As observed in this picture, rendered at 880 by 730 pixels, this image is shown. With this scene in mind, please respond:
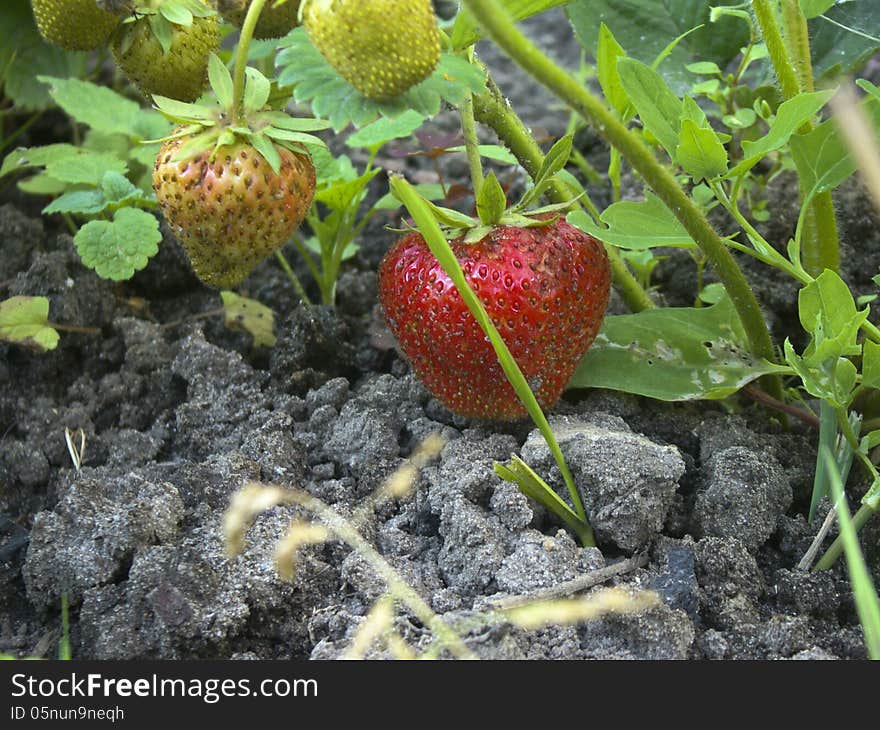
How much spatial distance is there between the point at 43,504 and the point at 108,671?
447 mm

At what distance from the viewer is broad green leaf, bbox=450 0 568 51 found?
0.98 m

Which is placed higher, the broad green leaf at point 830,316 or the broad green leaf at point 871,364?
the broad green leaf at point 830,316

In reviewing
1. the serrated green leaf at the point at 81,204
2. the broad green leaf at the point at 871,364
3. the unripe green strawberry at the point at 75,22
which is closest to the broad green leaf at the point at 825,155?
the broad green leaf at the point at 871,364

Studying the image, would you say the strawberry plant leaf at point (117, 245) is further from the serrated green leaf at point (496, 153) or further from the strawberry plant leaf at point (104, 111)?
the serrated green leaf at point (496, 153)

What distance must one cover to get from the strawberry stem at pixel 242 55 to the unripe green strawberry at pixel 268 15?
0.08 m

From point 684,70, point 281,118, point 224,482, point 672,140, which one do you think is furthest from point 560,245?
point 684,70

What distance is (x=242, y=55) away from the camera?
96 cm

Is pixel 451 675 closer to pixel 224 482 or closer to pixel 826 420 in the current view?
pixel 224 482

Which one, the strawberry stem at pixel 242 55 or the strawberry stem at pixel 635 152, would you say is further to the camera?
the strawberry stem at pixel 242 55

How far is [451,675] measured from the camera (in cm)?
81

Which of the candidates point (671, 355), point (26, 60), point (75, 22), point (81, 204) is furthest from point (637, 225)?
point (26, 60)

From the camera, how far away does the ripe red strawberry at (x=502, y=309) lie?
107cm

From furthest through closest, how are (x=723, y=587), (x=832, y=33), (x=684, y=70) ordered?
(x=684, y=70), (x=832, y=33), (x=723, y=587)

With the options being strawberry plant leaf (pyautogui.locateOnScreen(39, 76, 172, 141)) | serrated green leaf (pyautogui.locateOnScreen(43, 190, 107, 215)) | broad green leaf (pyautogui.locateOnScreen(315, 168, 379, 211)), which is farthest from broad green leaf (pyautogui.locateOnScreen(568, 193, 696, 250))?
strawberry plant leaf (pyautogui.locateOnScreen(39, 76, 172, 141))
